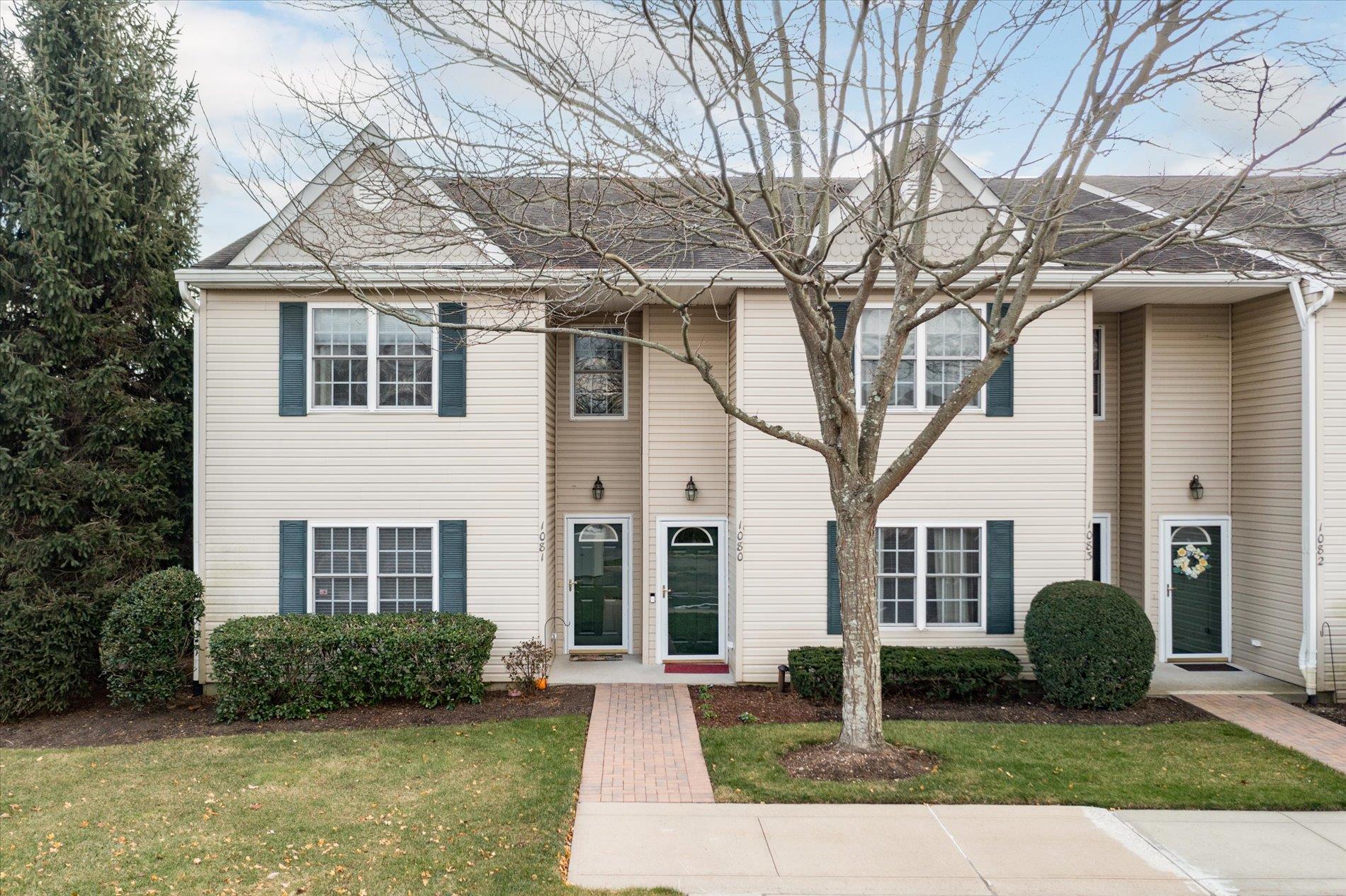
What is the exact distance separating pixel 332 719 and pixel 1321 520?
1237 centimetres

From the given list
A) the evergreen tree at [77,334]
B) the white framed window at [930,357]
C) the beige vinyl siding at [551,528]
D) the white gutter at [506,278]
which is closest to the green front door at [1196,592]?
the white gutter at [506,278]

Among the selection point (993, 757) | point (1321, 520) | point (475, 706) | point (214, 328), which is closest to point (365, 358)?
point (214, 328)

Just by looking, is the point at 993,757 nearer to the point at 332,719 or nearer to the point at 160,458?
the point at 332,719

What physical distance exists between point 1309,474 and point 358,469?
39.7ft

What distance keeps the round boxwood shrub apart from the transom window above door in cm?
824

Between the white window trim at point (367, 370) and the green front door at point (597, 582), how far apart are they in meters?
3.02

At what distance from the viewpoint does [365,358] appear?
1022 centimetres

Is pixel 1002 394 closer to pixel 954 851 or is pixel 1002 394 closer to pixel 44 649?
pixel 954 851

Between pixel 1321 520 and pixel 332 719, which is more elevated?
pixel 1321 520

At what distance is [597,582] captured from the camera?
11.8 metres

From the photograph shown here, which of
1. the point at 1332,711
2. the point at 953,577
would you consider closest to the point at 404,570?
the point at 953,577

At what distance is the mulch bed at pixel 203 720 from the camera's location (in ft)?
28.7

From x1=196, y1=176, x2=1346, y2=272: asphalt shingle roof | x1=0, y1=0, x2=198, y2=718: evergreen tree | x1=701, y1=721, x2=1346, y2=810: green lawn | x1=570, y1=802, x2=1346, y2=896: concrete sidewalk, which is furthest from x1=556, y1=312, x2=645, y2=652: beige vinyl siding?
x1=570, y1=802, x2=1346, y2=896: concrete sidewalk

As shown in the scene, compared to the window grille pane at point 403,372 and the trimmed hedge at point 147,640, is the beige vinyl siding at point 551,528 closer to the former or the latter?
the window grille pane at point 403,372
